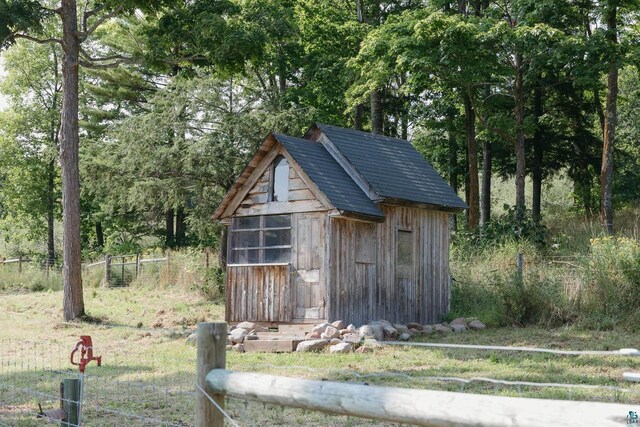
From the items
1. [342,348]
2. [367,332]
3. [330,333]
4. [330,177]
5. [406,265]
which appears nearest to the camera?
[342,348]

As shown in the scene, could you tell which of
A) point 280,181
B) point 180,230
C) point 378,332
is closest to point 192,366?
point 378,332

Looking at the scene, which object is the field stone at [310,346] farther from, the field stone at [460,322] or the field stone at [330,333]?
the field stone at [460,322]

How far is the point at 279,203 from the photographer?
20.3m

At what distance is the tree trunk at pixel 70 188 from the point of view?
22.9 metres

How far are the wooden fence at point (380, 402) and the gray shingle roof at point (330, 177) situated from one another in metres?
14.2

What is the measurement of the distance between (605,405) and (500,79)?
30753mm

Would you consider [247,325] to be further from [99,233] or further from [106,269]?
[99,233]

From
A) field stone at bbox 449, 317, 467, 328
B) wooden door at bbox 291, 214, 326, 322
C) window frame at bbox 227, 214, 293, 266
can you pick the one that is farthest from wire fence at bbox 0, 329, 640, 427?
field stone at bbox 449, 317, 467, 328

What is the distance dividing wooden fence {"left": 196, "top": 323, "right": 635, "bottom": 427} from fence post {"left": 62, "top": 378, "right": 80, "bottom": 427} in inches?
101

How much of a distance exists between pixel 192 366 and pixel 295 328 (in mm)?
5318

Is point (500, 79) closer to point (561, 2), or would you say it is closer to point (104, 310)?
point (561, 2)

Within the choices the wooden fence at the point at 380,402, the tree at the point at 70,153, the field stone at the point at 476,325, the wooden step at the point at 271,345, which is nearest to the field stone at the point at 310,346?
the wooden step at the point at 271,345

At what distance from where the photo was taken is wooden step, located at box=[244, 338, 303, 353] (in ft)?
54.3

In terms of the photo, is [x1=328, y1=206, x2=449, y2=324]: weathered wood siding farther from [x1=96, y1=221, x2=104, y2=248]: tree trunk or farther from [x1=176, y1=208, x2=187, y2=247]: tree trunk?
[x1=96, y1=221, x2=104, y2=248]: tree trunk
